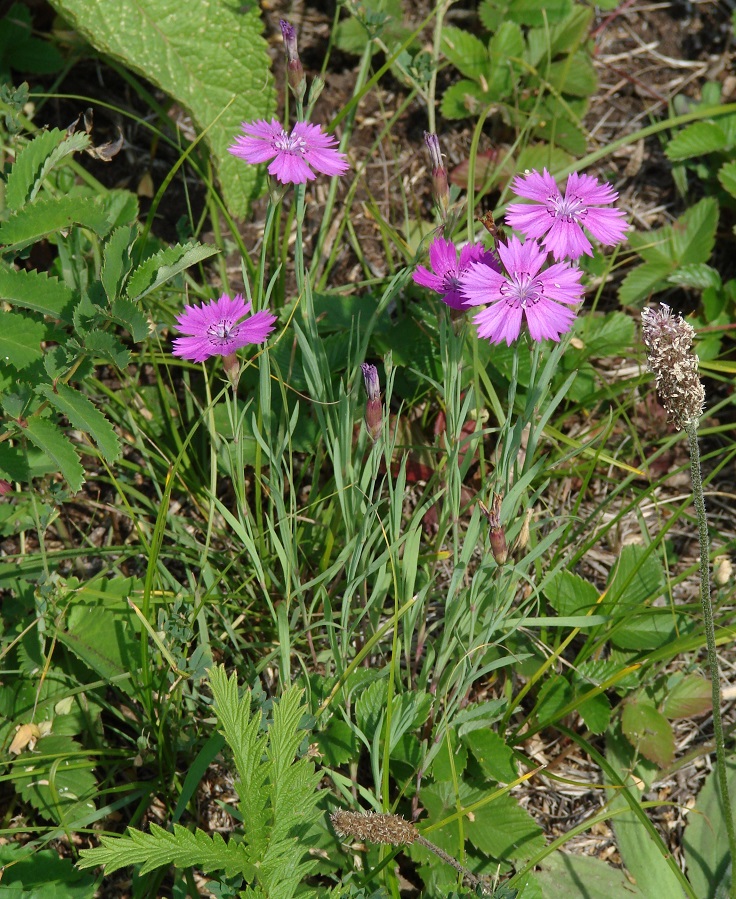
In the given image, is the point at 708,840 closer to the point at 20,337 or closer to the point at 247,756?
the point at 247,756

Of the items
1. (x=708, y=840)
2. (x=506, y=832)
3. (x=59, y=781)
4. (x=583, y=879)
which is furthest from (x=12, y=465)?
(x=708, y=840)

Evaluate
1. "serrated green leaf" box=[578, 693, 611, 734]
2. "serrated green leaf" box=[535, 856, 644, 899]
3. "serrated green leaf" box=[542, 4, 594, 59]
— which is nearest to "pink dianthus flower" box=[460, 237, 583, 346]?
"serrated green leaf" box=[578, 693, 611, 734]

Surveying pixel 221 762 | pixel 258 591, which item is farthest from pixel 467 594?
pixel 221 762

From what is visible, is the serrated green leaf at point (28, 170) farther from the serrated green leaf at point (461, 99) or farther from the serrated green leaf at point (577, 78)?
the serrated green leaf at point (577, 78)

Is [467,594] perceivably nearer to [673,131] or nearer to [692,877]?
[692,877]

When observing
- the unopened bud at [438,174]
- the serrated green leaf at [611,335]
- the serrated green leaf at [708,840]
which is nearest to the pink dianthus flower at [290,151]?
the unopened bud at [438,174]
